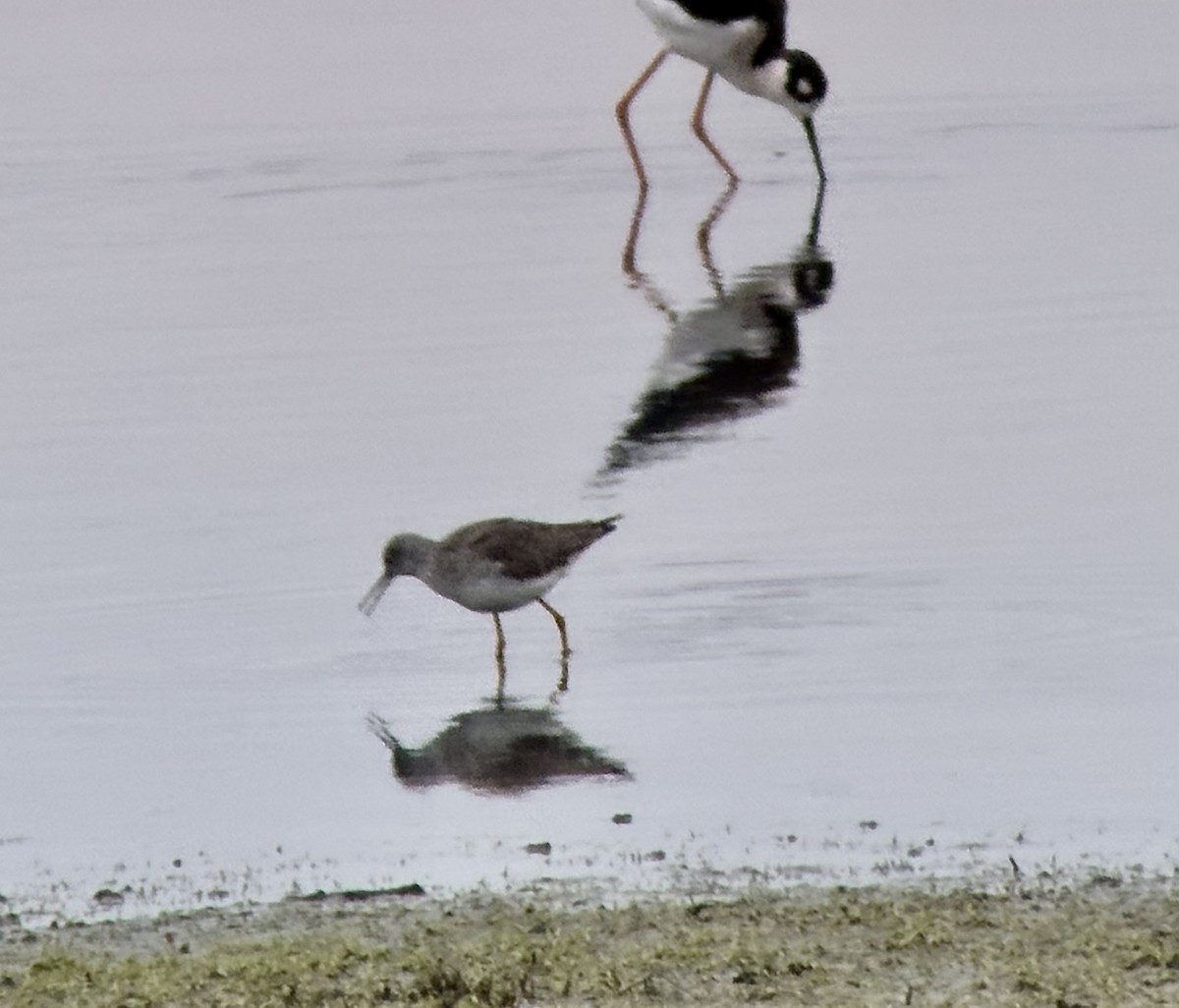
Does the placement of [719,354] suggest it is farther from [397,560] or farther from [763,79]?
[763,79]

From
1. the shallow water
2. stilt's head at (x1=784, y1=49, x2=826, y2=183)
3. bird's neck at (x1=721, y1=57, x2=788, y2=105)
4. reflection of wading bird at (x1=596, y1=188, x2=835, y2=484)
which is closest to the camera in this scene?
the shallow water

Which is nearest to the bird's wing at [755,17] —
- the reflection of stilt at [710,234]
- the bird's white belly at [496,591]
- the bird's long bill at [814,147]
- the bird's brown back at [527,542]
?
the bird's long bill at [814,147]

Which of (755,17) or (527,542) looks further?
(755,17)

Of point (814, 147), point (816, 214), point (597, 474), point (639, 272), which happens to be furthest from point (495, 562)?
point (814, 147)

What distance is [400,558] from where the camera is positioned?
→ 345 inches

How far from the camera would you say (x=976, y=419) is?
11.5 m

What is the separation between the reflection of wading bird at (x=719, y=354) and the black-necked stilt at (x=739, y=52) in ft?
8.62

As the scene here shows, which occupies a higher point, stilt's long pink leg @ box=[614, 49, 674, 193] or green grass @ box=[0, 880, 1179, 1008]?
green grass @ box=[0, 880, 1179, 1008]

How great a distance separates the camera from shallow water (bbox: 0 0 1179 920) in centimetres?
720

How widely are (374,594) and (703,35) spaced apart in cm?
1057

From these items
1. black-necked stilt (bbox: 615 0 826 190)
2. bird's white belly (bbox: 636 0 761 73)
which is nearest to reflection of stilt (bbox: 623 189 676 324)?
black-necked stilt (bbox: 615 0 826 190)

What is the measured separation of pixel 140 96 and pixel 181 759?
1423 centimetres

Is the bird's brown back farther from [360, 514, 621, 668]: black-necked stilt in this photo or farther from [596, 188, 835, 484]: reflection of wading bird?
[596, 188, 835, 484]: reflection of wading bird

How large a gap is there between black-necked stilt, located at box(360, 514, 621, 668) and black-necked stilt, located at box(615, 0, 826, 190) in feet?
31.1
